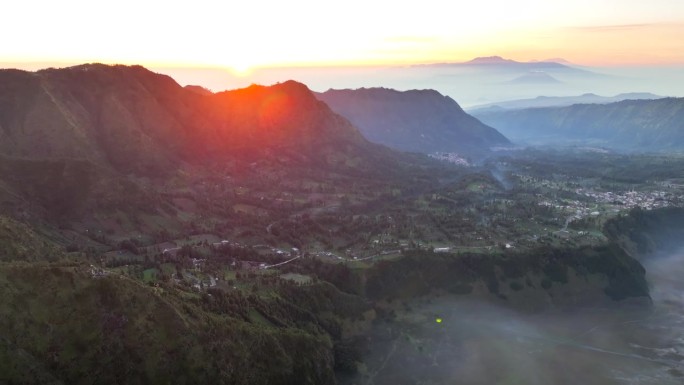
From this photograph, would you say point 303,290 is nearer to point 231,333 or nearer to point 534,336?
point 231,333

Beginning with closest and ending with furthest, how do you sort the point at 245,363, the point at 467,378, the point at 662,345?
the point at 245,363 < the point at 467,378 < the point at 662,345

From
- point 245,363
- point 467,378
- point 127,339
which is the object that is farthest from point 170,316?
point 467,378

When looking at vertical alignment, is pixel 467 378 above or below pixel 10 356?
below

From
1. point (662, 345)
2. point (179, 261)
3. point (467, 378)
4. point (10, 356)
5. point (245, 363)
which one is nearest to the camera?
point (10, 356)

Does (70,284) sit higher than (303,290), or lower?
higher

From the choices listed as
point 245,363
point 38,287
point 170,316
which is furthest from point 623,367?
point 38,287

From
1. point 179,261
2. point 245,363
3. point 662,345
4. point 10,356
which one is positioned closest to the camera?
point 10,356

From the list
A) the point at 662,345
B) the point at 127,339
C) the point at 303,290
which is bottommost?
the point at 662,345

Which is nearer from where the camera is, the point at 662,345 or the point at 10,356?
the point at 10,356

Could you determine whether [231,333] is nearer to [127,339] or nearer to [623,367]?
[127,339]
